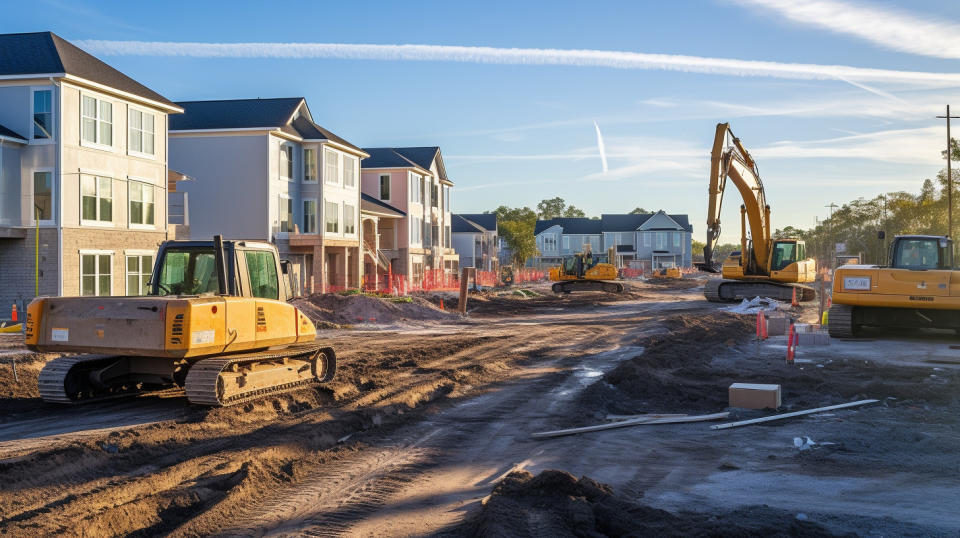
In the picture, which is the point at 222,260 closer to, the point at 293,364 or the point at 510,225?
the point at 293,364

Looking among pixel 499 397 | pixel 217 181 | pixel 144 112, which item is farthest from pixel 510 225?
pixel 499 397

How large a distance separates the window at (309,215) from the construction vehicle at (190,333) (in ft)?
106

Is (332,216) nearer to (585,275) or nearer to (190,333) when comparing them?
(585,275)

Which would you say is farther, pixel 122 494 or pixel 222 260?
pixel 222 260

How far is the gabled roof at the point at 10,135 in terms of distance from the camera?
28.1 m

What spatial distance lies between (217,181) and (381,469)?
36106 millimetres

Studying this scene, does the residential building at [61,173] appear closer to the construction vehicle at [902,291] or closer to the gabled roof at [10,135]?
the gabled roof at [10,135]

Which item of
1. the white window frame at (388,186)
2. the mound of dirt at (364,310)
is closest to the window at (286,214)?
the mound of dirt at (364,310)

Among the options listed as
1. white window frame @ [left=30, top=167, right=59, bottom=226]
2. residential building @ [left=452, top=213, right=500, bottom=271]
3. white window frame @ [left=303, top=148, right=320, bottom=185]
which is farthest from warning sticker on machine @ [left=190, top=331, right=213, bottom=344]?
residential building @ [left=452, top=213, right=500, bottom=271]

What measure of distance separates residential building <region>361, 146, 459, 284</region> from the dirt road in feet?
147

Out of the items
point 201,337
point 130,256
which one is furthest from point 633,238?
point 201,337

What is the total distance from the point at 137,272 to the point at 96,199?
356 cm

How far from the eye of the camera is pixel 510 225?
112 meters

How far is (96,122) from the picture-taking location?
30.6 meters
